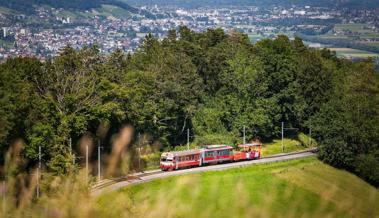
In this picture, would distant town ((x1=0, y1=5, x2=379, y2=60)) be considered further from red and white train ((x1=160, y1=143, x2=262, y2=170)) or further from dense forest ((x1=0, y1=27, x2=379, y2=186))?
red and white train ((x1=160, y1=143, x2=262, y2=170))

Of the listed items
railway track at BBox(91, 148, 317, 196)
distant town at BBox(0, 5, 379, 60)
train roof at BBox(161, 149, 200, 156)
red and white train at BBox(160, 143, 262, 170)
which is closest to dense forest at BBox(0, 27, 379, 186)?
railway track at BBox(91, 148, 317, 196)

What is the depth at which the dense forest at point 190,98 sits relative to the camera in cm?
→ 2961

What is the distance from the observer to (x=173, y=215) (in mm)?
5660

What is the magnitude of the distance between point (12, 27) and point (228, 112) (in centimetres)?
11120

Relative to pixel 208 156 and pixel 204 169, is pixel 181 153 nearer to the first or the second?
pixel 204 169

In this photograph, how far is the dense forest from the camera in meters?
29.6

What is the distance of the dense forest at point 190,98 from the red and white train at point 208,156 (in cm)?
227

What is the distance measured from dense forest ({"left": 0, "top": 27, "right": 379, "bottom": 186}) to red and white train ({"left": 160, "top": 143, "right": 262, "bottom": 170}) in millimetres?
2268

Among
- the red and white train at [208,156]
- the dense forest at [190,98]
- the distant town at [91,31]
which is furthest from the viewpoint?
the distant town at [91,31]

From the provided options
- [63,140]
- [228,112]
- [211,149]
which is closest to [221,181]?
[211,149]

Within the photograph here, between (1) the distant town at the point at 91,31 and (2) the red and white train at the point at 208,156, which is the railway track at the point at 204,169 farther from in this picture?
(1) the distant town at the point at 91,31

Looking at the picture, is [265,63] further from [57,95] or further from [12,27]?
[12,27]

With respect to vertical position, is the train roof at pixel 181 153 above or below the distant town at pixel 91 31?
below

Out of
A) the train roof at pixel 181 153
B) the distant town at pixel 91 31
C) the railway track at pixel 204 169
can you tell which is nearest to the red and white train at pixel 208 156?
the train roof at pixel 181 153
